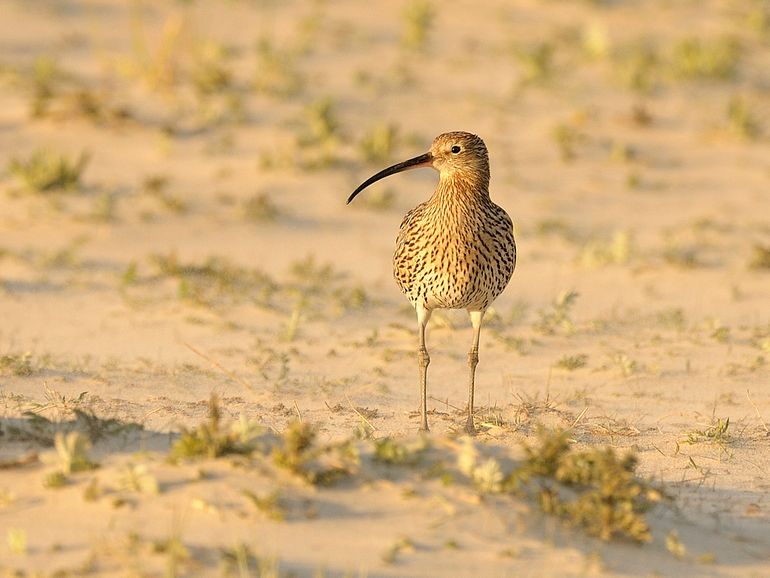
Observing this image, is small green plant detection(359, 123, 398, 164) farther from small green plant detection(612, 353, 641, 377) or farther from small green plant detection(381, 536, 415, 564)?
small green plant detection(381, 536, 415, 564)

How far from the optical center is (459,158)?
748 cm

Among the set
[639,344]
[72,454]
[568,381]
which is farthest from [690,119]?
[72,454]

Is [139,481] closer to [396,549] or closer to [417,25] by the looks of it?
[396,549]

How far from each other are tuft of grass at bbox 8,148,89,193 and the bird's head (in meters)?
4.63

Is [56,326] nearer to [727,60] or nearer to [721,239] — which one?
[721,239]

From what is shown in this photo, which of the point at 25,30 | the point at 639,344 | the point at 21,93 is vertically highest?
the point at 25,30

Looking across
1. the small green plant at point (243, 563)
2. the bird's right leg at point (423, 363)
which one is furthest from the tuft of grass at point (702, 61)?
the small green plant at point (243, 563)

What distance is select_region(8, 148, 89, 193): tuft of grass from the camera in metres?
11.1

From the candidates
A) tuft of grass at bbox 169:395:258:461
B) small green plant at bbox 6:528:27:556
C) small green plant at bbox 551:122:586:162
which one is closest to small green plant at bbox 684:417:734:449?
tuft of grass at bbox 169:395:258:461

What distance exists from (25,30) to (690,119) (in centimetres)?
738

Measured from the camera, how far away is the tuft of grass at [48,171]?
11.1 meters

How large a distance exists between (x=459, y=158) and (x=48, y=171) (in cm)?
491

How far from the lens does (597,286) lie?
1036cm

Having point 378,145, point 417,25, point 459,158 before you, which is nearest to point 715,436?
point 459,158
